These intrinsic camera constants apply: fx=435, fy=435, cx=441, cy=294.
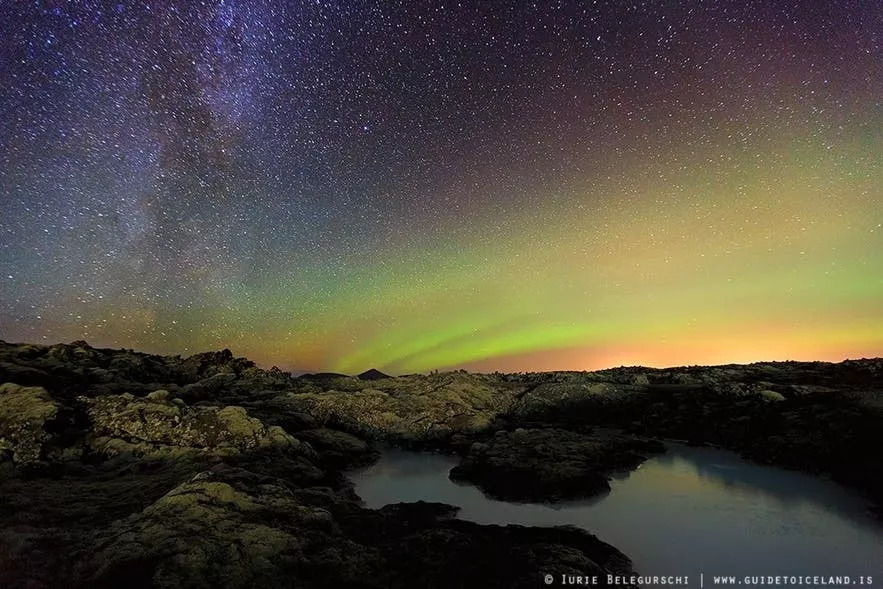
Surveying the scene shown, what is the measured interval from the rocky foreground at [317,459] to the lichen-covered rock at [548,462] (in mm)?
111

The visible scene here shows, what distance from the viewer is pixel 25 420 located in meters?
19.9

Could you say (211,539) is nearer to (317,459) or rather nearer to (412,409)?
(317,459)

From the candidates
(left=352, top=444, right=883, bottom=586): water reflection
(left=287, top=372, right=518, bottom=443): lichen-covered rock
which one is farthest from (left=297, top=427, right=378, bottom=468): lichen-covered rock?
(left=287, top=372, right=518, bottom=443): lichen-covered rock

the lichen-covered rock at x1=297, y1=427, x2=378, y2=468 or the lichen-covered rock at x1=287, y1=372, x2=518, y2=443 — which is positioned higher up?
the lichen-covered rock at x1=287, y1=372, x2=518, y2=443

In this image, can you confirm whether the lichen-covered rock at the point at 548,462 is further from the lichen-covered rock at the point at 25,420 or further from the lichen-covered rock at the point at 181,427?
the lichen-covered rock at the point at 25,420

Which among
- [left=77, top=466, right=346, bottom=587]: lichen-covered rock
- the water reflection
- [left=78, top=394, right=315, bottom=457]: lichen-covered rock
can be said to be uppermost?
[left=78, top=394, right=315, bottom=457]: lichen-covered rock

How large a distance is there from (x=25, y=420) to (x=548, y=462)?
24.4 meters

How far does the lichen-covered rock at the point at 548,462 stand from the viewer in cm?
1881

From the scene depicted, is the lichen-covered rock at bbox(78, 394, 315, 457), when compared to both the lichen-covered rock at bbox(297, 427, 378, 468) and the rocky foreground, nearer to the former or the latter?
the rocky foreground

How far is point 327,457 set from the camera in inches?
981

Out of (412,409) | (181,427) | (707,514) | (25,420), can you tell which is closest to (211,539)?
(181,427)

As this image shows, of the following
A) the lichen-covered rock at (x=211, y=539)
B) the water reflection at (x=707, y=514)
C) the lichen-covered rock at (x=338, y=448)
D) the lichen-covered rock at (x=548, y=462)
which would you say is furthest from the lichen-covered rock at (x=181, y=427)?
the lichen-covered rock at (x=548, y=462)

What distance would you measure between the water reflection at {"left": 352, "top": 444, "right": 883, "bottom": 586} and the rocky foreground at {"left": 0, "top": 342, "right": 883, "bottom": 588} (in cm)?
110

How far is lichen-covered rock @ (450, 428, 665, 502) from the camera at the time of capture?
741 inches
